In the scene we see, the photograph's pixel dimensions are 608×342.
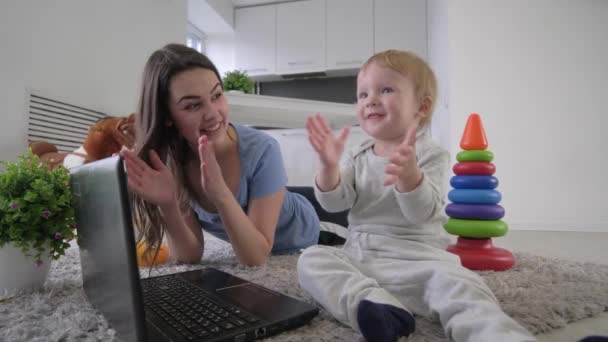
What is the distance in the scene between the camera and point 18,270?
758 millimetres

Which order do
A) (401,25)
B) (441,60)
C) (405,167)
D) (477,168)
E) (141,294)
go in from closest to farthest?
(141,294)
(405,167)
(477,168)
(441,60)
(401,25)

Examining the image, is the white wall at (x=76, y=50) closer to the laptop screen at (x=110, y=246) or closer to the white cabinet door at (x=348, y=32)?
the white cabinet door at (x=348, y=32)

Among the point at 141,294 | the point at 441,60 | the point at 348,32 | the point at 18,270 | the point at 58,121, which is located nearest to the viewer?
the point at 141,294

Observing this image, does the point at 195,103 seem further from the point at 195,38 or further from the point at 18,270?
the point at 195,38

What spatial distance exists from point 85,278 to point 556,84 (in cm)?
272

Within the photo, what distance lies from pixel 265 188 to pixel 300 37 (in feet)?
10.8

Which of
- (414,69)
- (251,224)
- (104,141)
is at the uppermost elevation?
(414,69)

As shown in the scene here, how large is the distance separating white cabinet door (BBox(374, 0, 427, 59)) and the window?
1895mm

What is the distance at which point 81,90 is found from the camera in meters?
2.36

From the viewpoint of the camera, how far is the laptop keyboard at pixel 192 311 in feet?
1.74

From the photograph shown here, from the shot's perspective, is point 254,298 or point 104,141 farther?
point 104,141

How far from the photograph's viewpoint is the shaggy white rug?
0.57 m

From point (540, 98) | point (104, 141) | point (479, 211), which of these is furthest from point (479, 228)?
point (540, 98)

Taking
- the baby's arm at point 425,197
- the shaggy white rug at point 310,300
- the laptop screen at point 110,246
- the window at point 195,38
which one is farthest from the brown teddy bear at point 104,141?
the window at point 195,38
